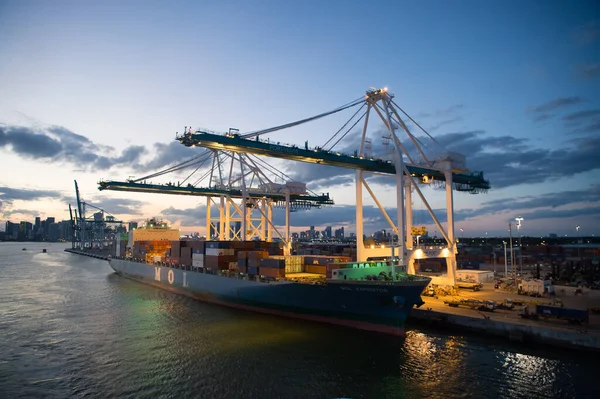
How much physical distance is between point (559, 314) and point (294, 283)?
18.0m

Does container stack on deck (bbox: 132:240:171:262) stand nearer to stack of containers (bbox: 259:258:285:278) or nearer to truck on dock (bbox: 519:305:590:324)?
stack of containers (bbox: 259:258:285:278)

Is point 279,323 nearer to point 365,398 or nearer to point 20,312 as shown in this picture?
point 365,398

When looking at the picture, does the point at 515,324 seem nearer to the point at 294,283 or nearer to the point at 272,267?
the point at 294,283

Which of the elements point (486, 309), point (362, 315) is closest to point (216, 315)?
point (362, 315)

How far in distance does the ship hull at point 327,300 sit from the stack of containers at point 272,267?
122 centimetres

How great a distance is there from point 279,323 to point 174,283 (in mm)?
21796

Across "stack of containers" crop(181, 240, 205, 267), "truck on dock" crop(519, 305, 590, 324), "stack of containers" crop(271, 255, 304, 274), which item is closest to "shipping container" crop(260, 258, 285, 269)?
"stack of containers" crop(271, 255, 304, 274)

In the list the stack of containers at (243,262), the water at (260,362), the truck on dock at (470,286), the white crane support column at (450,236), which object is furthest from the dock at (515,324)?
the stack of containers at (243,262)

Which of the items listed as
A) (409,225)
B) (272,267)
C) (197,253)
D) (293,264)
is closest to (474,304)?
(409,225)

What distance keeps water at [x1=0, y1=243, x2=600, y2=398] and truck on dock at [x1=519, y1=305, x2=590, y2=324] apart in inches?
137

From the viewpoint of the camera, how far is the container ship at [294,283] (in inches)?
943

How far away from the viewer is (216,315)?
1211 inches

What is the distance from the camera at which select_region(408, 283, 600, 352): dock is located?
65.8 feet

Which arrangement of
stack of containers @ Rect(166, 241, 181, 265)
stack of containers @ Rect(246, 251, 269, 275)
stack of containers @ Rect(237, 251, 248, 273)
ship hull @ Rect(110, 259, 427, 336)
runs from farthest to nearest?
stack of containers @ Rect(166, 241, 181, 265) < stack of containers @ Rect(237, 251, 248, 273) < stack of containers @ Rect(246, 251, 269, 275) < ship hull @ Rect(110, 259, 427, 336)
